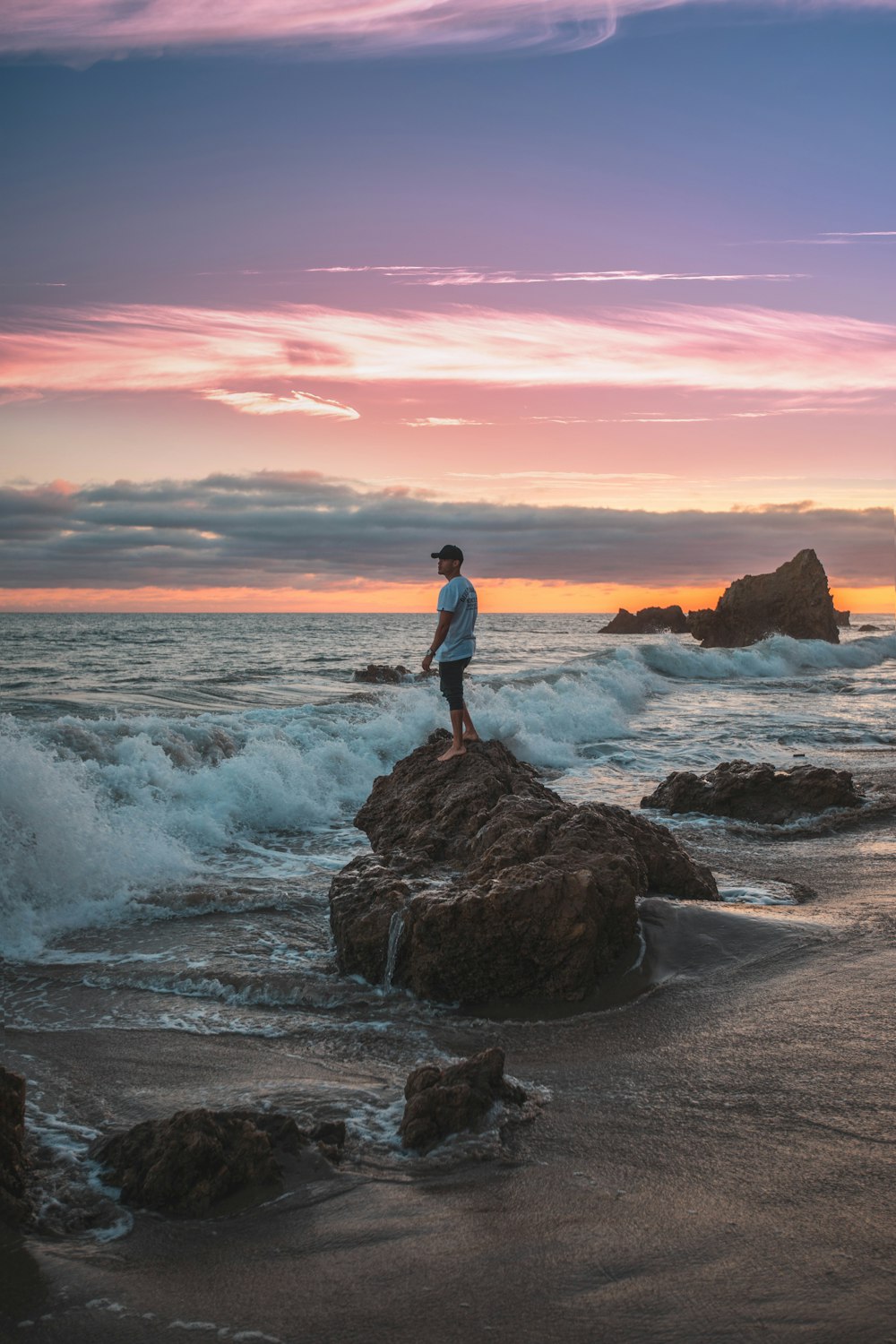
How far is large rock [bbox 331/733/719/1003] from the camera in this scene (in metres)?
5.09

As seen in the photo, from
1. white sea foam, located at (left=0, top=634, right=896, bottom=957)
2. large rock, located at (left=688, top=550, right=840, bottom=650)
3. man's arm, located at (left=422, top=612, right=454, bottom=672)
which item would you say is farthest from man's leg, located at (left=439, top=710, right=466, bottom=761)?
large rock, located at (left=688, top=550, right=840, bottom=650)

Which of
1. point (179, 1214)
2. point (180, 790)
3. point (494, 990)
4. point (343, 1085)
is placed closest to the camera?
point (179, 1214)

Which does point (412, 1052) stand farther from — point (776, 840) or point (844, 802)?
point (844, 802)

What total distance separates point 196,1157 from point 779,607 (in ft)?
179

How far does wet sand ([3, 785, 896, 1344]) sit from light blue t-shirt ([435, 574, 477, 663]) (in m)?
4.47

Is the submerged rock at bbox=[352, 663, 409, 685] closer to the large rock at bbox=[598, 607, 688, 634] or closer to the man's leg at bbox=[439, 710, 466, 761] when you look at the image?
the man's leg at bbox=[439, 710, 466, 761]

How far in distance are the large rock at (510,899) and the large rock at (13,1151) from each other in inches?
89.7

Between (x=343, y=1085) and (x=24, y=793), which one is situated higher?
(x=24, y=793)

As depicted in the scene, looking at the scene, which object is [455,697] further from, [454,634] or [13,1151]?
[13,1151]

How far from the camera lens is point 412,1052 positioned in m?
4.43

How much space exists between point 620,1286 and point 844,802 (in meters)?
7.77

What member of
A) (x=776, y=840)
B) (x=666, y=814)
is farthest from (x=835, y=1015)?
(x=666, y=814)

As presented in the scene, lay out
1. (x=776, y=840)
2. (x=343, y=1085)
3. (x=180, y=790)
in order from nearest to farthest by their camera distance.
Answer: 1. (x=343, y=1085)
2. (x=776, y=840)
3. (x=180, y=790)

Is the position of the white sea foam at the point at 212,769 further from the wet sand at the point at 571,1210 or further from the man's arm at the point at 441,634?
the wet sand at the point at 571,1210
